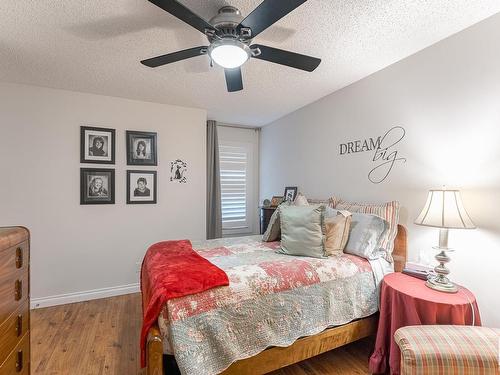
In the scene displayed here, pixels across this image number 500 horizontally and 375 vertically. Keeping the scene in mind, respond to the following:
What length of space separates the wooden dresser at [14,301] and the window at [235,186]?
3.09 metres

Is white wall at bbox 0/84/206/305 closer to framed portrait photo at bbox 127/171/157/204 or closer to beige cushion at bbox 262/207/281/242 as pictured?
framed portrait photo at bbox 127/171/157/204

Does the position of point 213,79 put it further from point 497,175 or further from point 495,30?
point 497,175

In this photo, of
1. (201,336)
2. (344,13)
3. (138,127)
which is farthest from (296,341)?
(138,127)

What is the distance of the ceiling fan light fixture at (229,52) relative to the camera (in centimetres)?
154

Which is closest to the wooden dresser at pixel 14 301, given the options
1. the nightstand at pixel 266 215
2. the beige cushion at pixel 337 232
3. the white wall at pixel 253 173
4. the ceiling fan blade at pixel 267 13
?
the ceiling fan blade at pixel 267 13

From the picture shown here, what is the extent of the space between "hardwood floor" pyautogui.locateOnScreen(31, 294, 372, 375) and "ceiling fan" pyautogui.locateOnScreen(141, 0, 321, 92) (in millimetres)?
2214

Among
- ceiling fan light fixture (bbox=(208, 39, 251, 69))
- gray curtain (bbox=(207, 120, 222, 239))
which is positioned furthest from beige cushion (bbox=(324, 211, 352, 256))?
gray curtain (bbox=(207, 120, 222, 239))

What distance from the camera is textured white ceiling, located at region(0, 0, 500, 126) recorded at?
160 cm

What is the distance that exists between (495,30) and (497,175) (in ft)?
3.18

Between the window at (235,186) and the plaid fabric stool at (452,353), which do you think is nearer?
the plaid fabric stool at (452,353)

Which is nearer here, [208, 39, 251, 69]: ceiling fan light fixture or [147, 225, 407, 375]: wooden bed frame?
[147, 225, 407, 375]: wooden bed frame

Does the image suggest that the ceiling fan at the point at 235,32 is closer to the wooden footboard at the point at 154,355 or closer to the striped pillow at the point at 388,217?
the striped pillow at the point at 388,217

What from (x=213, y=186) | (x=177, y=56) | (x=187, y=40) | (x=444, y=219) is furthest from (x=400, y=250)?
(x=213, y=186)

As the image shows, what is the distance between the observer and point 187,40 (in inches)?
76.2
